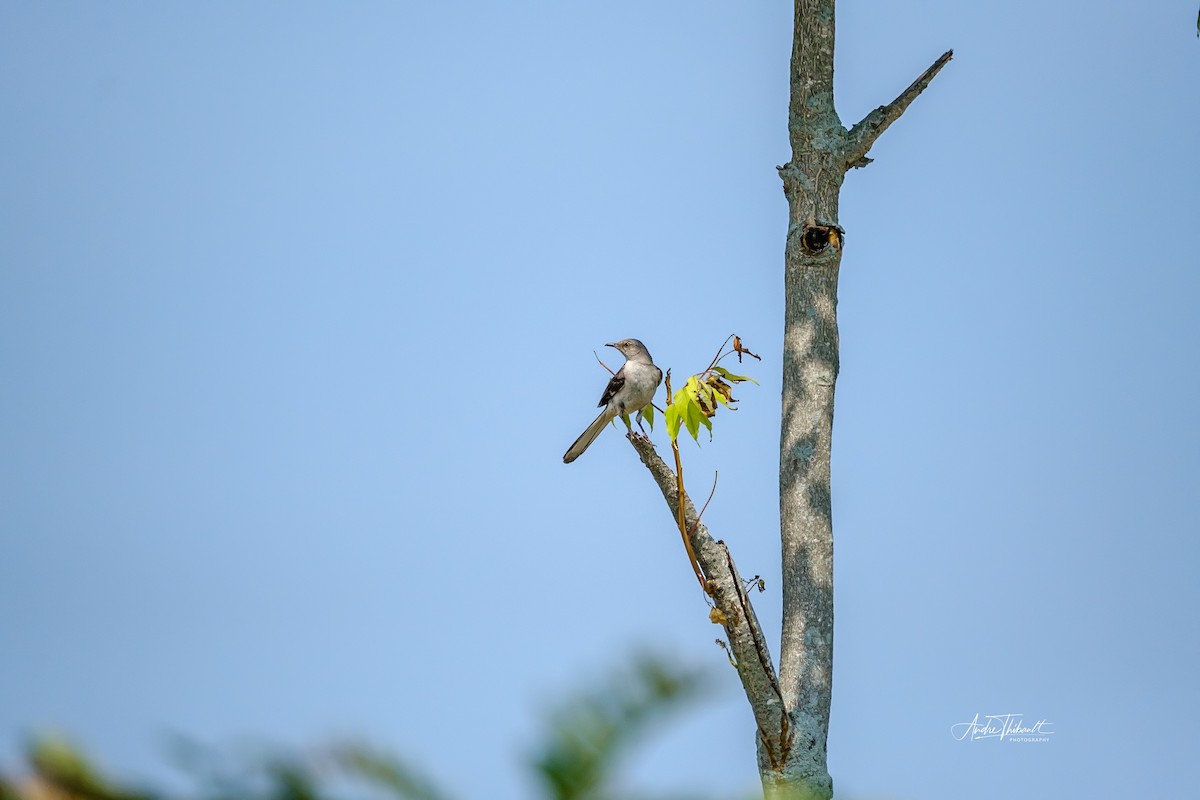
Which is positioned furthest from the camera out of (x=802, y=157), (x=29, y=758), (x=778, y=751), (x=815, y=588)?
(x=802, y=157)

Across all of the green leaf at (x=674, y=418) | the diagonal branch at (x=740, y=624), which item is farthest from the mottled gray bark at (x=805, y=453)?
the green leaf at (x=674, y=418)

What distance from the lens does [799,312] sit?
6.05 meters

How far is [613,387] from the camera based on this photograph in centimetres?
700

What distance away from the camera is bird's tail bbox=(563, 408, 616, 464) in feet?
22.8

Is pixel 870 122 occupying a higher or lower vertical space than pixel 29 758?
higher

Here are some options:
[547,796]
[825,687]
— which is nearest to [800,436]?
[825,687]

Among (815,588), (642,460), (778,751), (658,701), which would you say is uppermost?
(642,460)

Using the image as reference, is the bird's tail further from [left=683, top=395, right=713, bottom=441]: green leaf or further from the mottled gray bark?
[left=683, top=395, right=713, bottom=441]: green leaf

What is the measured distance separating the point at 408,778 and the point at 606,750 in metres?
0.17

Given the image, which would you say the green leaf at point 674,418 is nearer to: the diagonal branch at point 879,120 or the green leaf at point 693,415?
the green leaf at point 693,415

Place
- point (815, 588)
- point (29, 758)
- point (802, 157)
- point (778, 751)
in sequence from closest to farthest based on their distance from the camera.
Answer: point (29, 758), point (778, 751), point (815, 588), point (802, 157)

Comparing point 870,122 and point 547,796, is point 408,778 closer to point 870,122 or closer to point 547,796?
point 547,796

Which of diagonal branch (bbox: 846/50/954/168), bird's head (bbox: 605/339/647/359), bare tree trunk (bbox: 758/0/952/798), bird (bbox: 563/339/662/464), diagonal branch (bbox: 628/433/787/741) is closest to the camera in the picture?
diagonal branch (bbox: 628/433/787/741)

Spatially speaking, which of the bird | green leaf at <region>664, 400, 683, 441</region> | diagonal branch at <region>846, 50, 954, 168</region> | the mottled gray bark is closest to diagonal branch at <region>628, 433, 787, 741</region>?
the mottled gray bark
